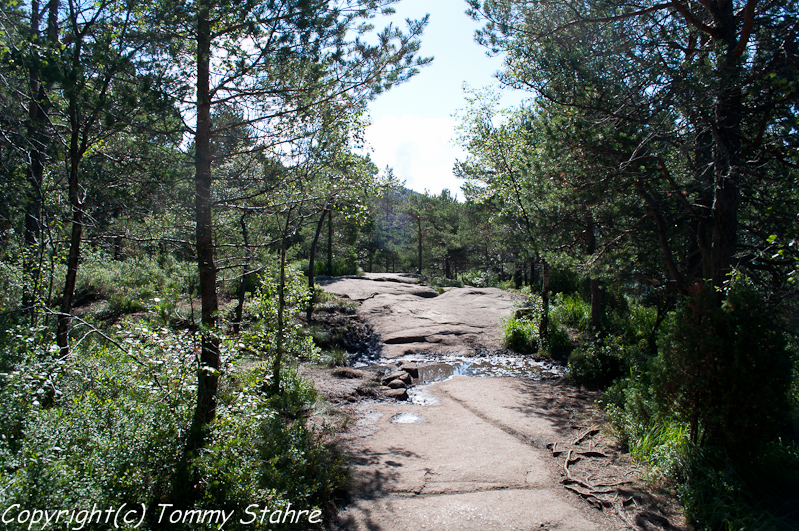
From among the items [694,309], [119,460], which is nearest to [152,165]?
[119,460]

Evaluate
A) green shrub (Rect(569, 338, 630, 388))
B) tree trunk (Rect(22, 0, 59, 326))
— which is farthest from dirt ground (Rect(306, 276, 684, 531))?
tree trunk (Rect(22, 0, 59, 326))

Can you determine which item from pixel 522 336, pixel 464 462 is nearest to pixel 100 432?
pixel 464 462

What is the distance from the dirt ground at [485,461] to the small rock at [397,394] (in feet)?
0.52

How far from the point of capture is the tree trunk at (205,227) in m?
4.05

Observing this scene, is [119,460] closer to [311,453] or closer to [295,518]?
[295,518]

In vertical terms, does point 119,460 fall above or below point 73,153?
below

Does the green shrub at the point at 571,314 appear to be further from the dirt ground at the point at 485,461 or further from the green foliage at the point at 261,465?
the green foliage at the point at 261,465

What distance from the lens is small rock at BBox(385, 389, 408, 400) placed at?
808 centimetres

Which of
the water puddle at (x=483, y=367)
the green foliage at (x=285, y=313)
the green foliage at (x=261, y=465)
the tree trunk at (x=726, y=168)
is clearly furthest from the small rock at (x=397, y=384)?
the tree trunk at (x=726, y=168)

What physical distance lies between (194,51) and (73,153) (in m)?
1.98

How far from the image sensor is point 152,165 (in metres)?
5.12

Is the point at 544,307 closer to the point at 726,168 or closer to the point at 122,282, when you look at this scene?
the point at 726,168

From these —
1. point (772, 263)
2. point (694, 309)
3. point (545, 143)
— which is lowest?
point (694, 309)

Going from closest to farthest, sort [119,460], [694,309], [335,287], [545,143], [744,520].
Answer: [119,460] → [744,520] → [694,309] → [545,143] → [335,287]
